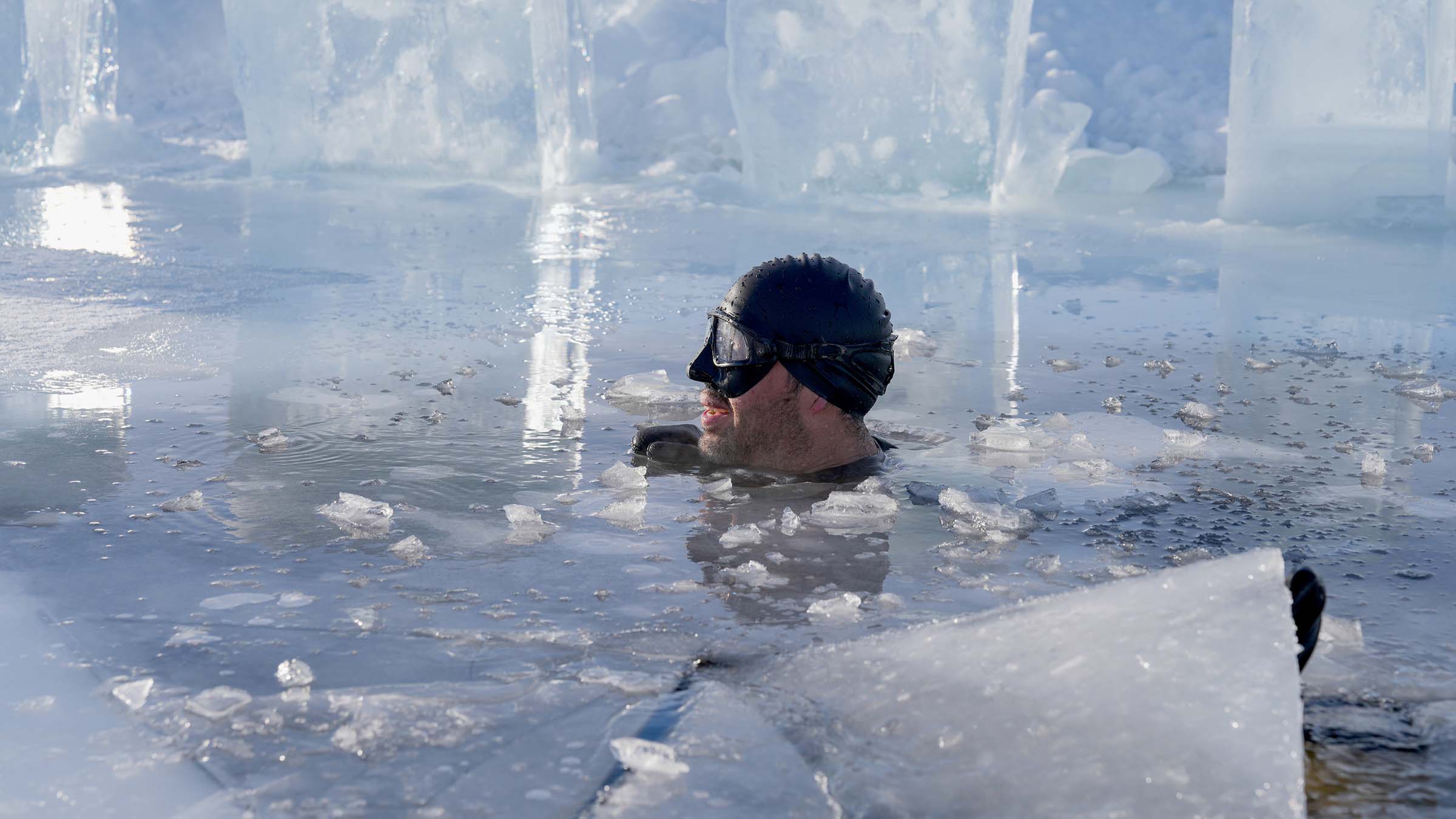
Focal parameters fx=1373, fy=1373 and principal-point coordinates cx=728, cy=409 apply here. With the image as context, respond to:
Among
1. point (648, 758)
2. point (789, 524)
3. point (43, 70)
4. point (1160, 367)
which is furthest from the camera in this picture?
point (43, 70)

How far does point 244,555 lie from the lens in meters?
2.62

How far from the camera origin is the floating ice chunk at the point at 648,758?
1734 mm

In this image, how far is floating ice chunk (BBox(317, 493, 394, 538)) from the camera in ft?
9.20

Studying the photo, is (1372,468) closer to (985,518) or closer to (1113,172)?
(985,518)

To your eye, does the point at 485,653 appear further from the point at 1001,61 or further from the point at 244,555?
the point at 1001,61

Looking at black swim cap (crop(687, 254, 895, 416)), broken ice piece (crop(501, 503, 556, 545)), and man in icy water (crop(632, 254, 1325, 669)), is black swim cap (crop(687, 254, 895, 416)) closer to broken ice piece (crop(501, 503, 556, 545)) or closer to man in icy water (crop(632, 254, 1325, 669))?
man in icy water (crop(632, 254, 1325, 669))

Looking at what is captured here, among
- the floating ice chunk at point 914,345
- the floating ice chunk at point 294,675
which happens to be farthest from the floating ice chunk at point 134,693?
the floating ice chunk at point 914,345

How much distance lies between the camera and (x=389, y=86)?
48.8ft

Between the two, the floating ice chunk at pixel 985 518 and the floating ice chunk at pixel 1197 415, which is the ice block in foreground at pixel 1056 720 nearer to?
the floating ice chunk at pixel 985 518

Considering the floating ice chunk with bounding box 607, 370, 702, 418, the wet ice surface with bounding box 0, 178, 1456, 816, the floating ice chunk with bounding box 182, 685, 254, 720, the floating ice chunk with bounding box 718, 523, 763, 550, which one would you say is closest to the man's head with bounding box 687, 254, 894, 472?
the wet ice surface with bounding box 0, 178, 1456, 816

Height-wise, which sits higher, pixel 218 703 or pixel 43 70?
pixel 43 70

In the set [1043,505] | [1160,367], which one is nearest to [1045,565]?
[1043,505]

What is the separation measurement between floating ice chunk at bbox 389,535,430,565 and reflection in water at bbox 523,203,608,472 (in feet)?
2.47

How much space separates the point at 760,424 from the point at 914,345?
1820 millimetres
